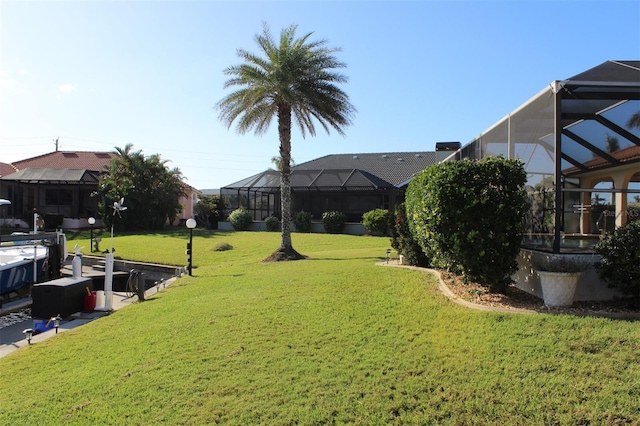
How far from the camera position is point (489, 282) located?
6.46 m

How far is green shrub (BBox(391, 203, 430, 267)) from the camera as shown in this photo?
10719 millimetres

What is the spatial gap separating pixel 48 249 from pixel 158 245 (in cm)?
883

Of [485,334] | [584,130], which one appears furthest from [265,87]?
[485,334]

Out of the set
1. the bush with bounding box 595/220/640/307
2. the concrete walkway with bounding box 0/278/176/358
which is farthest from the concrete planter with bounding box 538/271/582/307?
the concrete walkway with bounding box 0/278/176/358

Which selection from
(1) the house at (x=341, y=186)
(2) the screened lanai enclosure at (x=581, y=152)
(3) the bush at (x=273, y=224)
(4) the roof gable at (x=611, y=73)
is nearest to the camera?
(4) the roof gable at (x=611, y=73)

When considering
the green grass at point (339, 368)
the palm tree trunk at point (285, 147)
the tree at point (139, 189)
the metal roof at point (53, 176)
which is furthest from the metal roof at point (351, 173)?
the green grass at point (339, 368)

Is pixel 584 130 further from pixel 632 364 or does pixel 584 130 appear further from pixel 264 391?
pixel 264 391

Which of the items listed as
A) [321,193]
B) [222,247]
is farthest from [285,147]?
[321,193]

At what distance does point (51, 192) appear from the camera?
118ft

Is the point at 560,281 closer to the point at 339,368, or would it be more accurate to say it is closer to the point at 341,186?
the point at 339,368

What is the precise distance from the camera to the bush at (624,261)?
5.63 m

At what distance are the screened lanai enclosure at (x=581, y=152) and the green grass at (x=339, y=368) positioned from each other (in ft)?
7.49

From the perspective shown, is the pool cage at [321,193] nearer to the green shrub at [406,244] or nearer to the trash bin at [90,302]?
the green shrub at [406,244]

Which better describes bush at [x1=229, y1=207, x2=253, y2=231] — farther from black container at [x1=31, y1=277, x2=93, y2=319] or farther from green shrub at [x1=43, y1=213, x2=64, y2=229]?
black container at [x1=31, y1=277, x2=93, y2=319]
